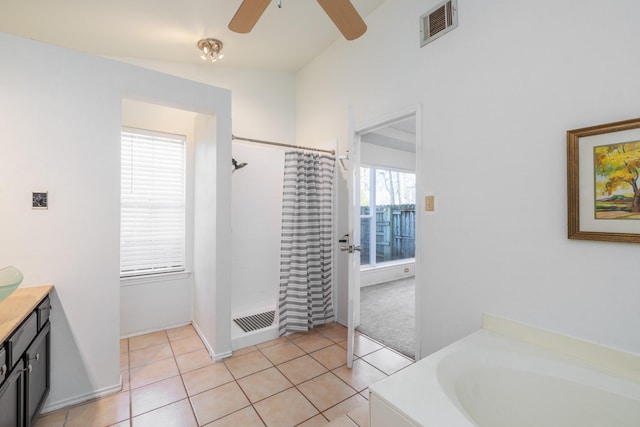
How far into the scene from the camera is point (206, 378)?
215 cm

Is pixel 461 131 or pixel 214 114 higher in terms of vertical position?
pixel 214 114

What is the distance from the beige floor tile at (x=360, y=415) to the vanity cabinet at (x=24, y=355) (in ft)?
5.40

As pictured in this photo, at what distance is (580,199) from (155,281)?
3490 millimetres

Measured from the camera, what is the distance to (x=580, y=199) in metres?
1.41

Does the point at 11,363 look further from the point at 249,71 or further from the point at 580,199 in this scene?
the point at 249,71

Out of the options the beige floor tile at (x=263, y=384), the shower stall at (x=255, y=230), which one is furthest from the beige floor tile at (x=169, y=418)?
the shower stall at (x=255, y=230)

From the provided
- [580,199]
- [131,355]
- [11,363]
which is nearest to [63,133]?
[11,363]

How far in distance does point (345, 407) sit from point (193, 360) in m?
1.37

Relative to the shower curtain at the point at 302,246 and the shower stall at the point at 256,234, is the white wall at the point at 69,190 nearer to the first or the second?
the shower stall at the point at 256,234

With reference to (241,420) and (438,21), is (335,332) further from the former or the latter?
(438,21)

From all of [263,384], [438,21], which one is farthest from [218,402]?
[438,21]

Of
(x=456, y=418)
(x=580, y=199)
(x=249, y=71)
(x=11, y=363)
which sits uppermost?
(x=249, y=71)

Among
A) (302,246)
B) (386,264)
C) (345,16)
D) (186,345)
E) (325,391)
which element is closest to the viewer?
(345,16)

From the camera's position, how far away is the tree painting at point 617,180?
1268 millimetres
